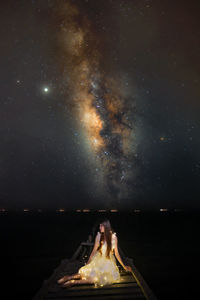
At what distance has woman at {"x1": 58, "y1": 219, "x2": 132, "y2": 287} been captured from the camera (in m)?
6.29

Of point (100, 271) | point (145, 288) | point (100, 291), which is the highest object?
point (100, 271)

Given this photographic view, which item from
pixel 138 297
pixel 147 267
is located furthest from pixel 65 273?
pixel 147 267

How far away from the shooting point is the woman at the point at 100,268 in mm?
6291

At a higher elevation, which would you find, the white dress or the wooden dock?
the white dress

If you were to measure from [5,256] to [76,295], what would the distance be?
53.2ft

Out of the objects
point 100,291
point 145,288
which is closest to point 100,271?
point 100,291

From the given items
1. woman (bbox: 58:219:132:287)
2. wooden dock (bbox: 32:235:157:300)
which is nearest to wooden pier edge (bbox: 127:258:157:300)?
wooden dock (bbox: 32:235:157:300)

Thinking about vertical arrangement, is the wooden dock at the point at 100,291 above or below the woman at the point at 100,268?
below

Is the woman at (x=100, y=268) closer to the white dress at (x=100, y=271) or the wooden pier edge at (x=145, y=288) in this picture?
the white dress at (x=100, y=271)

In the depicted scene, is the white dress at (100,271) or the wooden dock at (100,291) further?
the white dress at (100,271)

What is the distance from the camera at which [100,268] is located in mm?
6320

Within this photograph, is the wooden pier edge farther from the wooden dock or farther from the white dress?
the white dress

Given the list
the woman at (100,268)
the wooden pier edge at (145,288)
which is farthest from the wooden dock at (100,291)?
the woman at (100,268)

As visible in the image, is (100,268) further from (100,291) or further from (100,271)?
(100,291)
